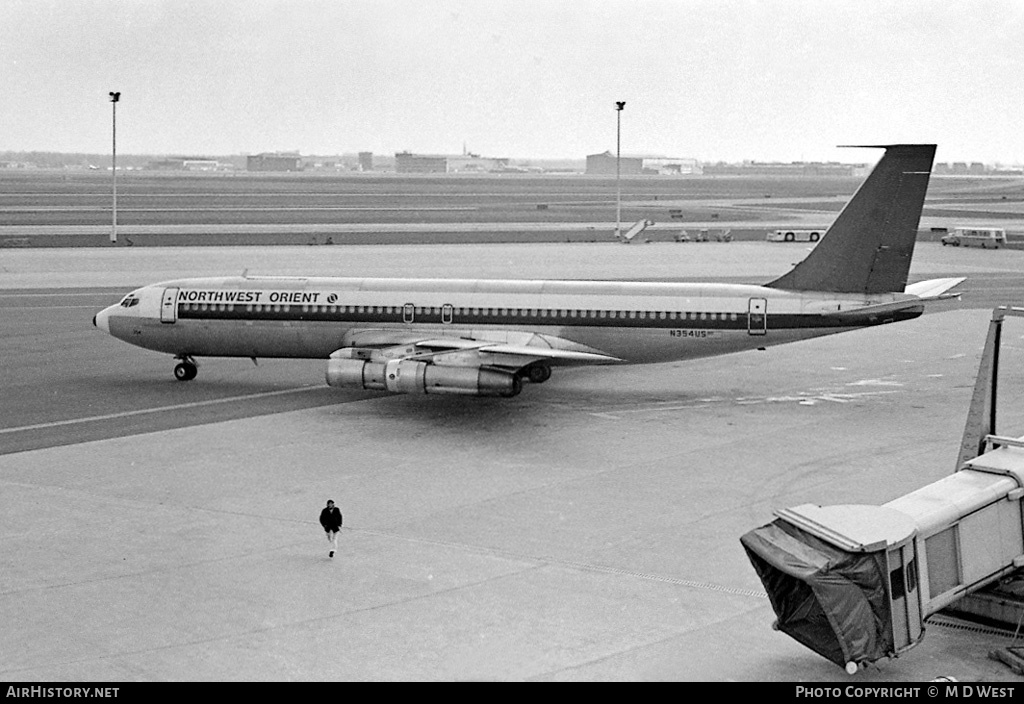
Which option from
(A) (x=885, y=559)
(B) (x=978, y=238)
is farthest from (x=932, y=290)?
(B) (x=978, y=238)

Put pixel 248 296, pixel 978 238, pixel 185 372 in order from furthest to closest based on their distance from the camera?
1. pixel 978 238
2. pixel 185 372
3. pixel 248 296

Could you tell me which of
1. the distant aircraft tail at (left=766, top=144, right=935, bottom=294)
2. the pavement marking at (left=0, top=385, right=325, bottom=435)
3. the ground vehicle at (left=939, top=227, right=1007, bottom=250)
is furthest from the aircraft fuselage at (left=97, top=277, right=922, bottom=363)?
the ground vehicle at (left=939, top=227, right=1007, bottom=250)

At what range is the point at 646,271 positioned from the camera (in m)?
77.1

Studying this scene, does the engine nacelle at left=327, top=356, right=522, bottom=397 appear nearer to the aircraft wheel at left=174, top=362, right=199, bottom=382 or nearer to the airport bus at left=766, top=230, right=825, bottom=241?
the aircraft wheel at left=174, top=362, right=199, bottom=382

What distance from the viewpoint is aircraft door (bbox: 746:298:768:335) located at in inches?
1486

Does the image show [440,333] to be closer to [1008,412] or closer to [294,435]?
[294,435]

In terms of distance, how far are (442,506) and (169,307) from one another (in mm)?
18612

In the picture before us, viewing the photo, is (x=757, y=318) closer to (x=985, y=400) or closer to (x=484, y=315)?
(x=484, y=315)

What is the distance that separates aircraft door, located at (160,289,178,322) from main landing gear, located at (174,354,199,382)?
158cm

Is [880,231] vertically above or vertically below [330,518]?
above

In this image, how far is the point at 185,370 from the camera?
42438 mm

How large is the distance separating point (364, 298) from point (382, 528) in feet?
52.6
